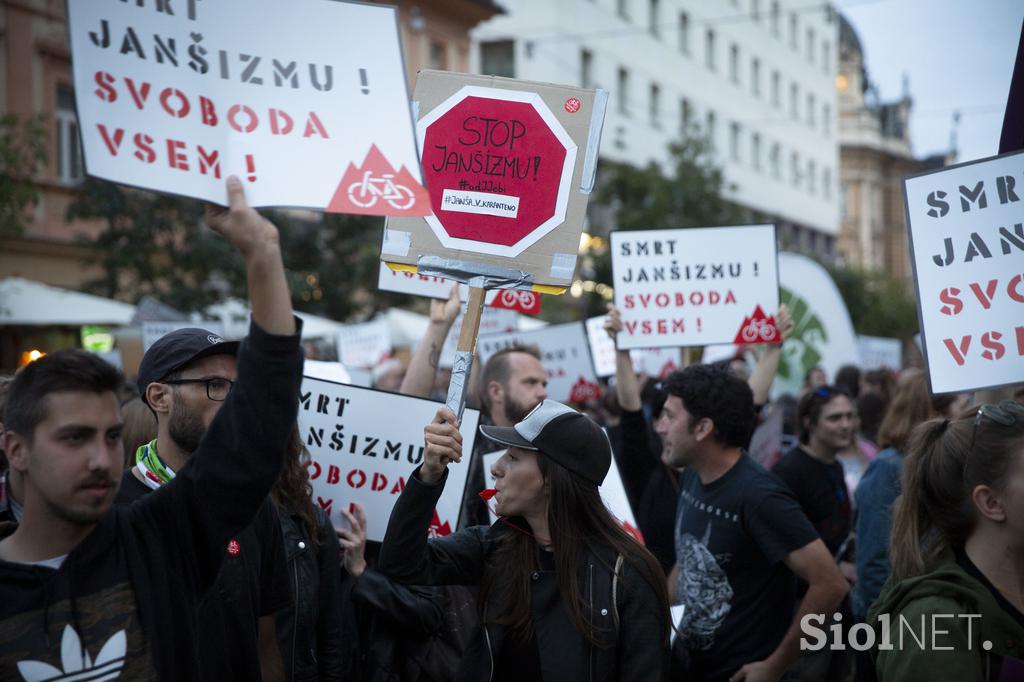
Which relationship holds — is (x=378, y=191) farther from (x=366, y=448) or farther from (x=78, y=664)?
(x=366, y=448)

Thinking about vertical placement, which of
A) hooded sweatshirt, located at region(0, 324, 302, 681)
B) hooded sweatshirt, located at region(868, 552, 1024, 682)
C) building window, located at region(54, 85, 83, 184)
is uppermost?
building window, located at region(54, 85, 83, 184)

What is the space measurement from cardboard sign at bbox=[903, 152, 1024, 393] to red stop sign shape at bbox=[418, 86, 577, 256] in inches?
50.9

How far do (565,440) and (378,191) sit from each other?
1.09 meters

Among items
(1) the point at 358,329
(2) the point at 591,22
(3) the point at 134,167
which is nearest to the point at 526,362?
(3) the point at 134,167

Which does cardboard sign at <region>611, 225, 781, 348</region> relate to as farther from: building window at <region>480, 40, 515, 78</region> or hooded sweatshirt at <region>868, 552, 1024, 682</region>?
building window at <region>480, 40, 515, 78</region>

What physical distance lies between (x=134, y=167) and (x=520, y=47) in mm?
31298

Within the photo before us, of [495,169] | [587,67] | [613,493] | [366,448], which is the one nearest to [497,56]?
[587,67]

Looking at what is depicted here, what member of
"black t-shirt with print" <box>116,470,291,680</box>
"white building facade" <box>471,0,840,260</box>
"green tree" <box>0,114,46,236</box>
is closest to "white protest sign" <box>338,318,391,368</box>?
"green tree" <box>0,114,46,236</box>

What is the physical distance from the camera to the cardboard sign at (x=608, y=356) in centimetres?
942

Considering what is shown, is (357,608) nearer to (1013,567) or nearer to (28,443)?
(28,443)

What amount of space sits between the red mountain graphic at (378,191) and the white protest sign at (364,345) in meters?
10.8

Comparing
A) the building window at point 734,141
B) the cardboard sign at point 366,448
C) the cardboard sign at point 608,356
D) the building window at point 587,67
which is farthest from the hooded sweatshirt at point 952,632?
the building window at point 734,141

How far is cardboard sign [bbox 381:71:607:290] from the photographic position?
347 cm

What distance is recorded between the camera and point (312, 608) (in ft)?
11.8
